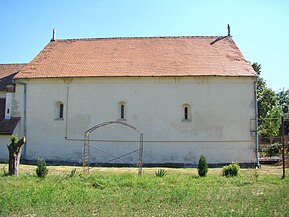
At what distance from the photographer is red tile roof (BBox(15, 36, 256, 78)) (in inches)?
782

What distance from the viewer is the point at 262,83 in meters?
37.2

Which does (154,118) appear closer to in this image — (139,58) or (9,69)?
(139,58)

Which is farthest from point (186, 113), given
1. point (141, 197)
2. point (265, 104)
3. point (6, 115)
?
point (265, 104)

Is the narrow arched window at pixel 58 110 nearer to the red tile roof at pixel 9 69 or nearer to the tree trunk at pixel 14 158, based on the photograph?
the tree trunk at pixel 14 158

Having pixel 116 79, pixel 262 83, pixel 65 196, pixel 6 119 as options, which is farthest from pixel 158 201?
pixel 262 83

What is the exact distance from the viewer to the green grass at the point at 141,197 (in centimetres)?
749

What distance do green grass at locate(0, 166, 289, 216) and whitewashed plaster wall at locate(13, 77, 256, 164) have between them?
6863 millimetres

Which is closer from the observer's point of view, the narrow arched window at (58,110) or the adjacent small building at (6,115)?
the adjacent small building at (6,115)

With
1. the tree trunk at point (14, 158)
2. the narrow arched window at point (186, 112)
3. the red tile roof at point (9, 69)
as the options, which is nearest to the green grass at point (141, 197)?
the tree trunk at point (14, 158)

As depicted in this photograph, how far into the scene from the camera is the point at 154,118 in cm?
1941

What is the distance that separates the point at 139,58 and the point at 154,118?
181 inches

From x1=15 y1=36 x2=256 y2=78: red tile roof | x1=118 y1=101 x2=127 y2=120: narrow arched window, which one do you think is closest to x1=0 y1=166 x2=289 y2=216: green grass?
x1=118 y1=101 x2=127 y2=120: narrow arched window

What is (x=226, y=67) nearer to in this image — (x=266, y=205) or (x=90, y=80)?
(x=90, y=80)

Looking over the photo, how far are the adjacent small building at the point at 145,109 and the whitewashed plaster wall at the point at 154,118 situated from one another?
0.06 m
